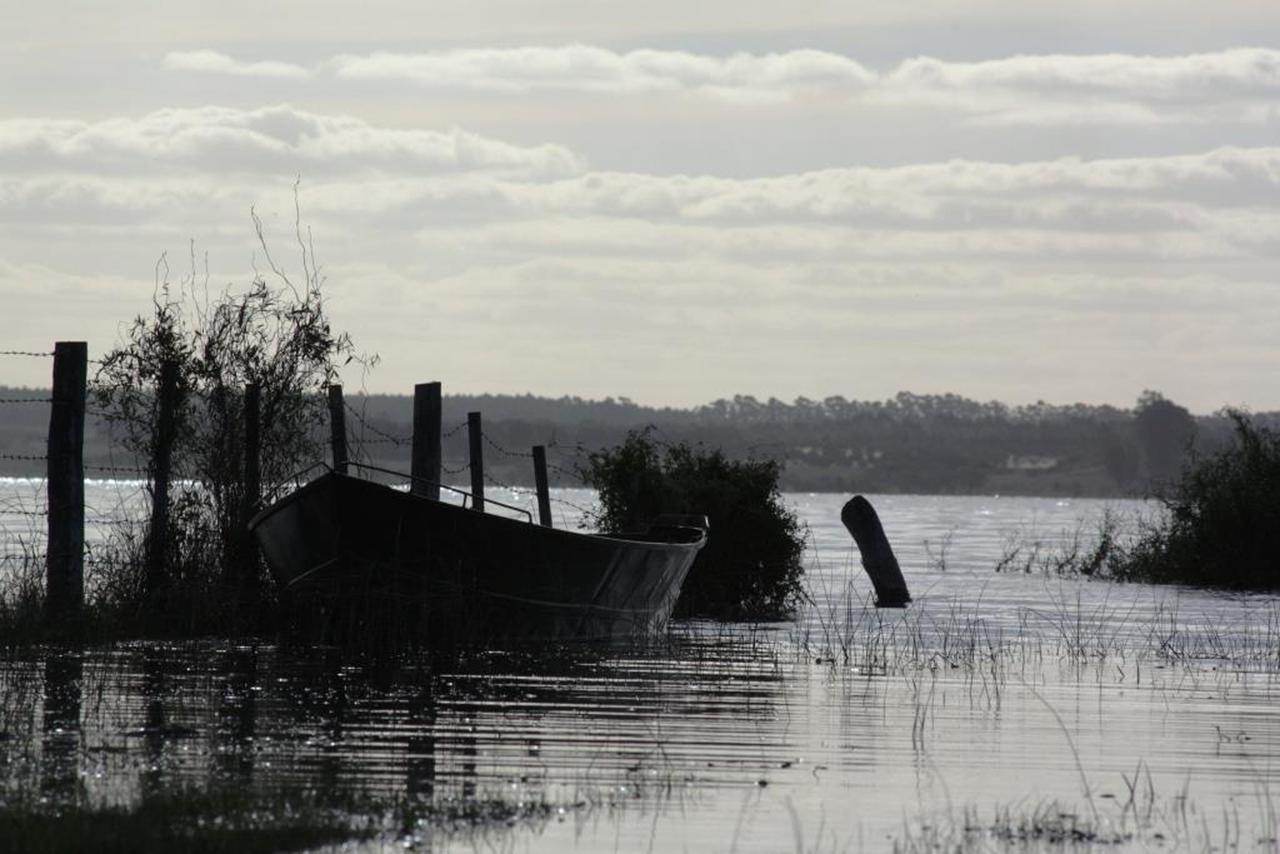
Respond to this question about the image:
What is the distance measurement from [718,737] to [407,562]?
20.0ft

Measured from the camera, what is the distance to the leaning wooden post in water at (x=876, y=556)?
91.7ft

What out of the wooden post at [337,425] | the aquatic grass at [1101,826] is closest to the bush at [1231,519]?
the wooden post at [337,425]

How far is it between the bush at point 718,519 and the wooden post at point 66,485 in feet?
34.9

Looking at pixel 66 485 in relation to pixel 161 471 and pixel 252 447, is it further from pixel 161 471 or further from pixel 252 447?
pixel 252 447

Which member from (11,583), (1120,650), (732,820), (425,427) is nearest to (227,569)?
(11,583)

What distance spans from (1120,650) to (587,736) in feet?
31.1

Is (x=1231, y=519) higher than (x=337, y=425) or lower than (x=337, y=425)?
lower

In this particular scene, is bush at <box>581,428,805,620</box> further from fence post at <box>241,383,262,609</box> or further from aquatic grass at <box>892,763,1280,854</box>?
aquatic grass at <box>892,763,1280,854</box>

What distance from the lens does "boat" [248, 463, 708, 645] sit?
16.6 m

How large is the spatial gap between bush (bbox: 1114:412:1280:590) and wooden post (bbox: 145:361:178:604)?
65.5ft

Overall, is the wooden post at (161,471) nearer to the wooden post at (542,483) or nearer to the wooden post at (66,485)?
the wooden post at (66,485)

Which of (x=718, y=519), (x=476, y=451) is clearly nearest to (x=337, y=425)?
(x=476, y=451)

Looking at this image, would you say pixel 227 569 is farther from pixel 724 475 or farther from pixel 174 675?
pixel 724 475

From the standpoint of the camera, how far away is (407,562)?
1695cm
